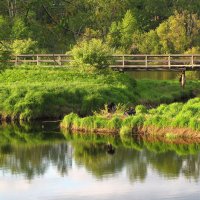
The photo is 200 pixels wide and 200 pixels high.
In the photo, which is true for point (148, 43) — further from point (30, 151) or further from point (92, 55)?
point (30, 151)

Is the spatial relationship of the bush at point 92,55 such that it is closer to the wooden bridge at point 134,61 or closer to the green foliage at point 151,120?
the wooden bridge at point 134,61

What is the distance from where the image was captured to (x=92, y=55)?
48.1 metres

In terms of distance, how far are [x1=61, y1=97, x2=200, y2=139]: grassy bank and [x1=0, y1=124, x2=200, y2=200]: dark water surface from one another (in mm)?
935

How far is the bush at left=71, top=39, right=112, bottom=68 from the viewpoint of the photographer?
158 feet

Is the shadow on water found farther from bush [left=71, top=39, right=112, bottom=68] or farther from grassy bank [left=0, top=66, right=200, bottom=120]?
bush [left=71, top=39, right=112, bottom=68]

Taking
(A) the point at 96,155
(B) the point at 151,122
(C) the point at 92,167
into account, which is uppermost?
(B) the point at 151,122

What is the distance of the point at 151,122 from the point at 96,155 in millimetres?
4306

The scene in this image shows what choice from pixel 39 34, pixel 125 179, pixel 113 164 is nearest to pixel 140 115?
pixel 113 164

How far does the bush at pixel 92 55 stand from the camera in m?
48.1

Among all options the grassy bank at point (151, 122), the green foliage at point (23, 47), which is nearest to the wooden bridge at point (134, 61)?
the green foliage at point (23, 47)

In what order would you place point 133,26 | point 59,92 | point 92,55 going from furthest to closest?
point 133,26 < point 92,55 < point 59,92

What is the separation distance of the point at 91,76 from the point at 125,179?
2356cm

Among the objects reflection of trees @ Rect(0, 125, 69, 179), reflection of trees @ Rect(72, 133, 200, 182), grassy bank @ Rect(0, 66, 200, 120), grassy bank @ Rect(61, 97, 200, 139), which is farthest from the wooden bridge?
reflection of trees @ Rect(72, 133, 200, 182)

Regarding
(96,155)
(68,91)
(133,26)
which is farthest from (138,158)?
(133,26)
